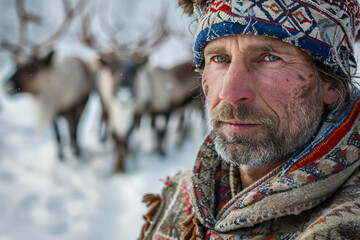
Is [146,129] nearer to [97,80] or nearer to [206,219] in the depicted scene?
[97,80]

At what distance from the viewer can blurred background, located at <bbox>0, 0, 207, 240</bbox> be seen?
463 centimetres

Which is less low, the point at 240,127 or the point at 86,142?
the point at 86,142

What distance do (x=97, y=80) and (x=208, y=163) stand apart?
18.7 feet

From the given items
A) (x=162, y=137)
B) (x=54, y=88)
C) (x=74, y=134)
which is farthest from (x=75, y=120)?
(x=162, y=137)

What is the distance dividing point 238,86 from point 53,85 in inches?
226

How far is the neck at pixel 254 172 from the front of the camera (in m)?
1.21

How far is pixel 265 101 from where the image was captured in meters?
1.09

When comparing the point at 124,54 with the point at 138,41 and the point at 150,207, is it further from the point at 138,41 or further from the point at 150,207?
the point at 150,207

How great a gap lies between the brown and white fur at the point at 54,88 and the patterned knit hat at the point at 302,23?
5.59m

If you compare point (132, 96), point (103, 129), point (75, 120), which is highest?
point (103, 129)

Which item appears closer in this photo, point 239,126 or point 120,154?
point 239,126

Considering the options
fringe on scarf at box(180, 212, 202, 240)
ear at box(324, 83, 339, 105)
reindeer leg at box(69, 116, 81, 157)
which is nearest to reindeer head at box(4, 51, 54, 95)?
reindeer leg at box(69, 116, 81, 157)

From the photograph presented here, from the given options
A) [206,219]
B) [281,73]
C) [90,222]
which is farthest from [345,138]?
[90,222]

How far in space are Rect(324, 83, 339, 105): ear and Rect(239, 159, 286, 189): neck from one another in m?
Result: 0.26
